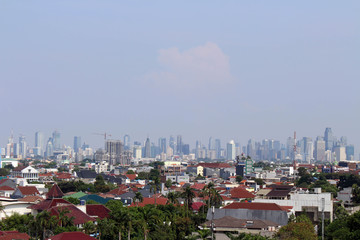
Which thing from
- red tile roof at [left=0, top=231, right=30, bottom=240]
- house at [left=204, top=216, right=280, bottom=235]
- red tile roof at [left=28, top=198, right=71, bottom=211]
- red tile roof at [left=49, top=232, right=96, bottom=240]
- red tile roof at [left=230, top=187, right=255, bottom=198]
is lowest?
red tile roof at [left=230, top=187, right=255, bottom=198]

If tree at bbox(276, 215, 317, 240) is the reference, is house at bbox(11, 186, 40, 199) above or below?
below

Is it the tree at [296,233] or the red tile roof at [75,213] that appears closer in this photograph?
the tree at [296,233]

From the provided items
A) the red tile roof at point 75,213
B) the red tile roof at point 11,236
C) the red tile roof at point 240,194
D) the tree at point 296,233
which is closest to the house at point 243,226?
the tree at point 296,233

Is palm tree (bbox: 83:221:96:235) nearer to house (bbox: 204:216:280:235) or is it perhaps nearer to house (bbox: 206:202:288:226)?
house (bbox: 204:216:280:235)

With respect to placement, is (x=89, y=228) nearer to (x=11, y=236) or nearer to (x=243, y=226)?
(x=11, y=236)

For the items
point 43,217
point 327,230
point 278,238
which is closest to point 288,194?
point 327,230

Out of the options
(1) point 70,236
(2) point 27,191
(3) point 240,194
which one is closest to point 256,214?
(1) point 70,236

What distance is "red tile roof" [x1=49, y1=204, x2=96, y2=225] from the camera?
161 feet

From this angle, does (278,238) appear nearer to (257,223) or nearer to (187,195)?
(257,223)

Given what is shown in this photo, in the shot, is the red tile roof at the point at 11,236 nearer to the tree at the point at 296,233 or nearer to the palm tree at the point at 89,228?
the palm tree at the point at 89,228

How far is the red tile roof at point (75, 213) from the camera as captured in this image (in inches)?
1930

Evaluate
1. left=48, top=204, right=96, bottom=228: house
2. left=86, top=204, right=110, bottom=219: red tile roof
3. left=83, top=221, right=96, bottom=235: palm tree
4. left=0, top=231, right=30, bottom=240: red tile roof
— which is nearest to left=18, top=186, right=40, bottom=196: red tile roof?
left=86, top=204, right=110, bottom=219: red tile roof

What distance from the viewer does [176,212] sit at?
59.6 m

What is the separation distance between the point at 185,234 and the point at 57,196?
43.1ft
